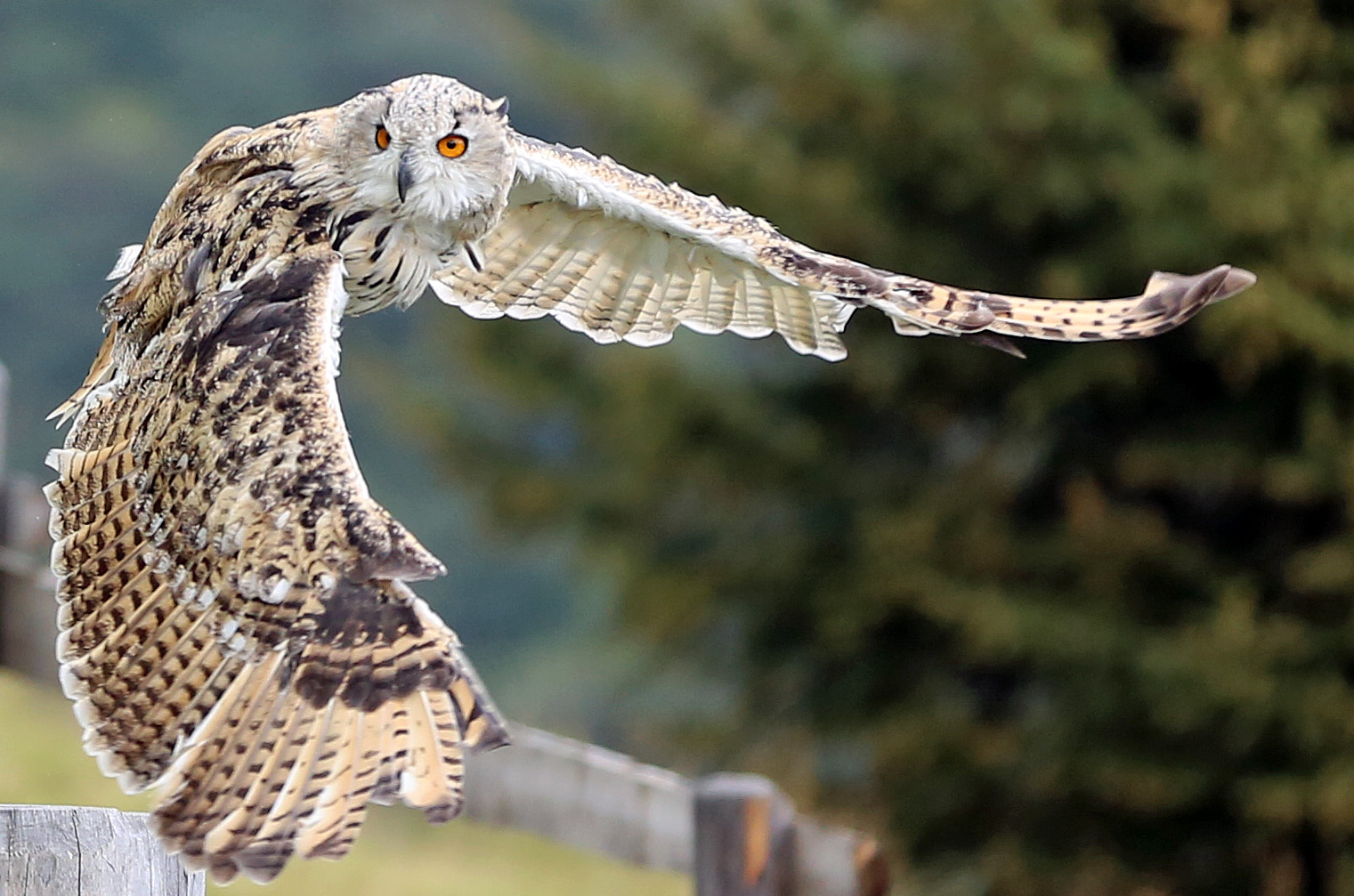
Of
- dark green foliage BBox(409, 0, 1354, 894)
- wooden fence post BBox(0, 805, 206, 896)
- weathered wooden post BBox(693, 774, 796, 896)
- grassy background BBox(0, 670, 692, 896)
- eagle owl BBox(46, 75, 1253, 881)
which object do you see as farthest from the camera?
dark green foliage BBox(409, 0, 1354, 894)

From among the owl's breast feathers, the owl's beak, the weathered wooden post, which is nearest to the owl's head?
the owl's beak

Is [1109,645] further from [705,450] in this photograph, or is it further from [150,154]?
[150,154]

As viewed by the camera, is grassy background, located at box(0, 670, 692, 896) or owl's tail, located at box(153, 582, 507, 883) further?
grassy background, located at box(0, 670, 692, 896)

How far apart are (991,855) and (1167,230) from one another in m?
3.16

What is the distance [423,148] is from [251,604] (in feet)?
4.01

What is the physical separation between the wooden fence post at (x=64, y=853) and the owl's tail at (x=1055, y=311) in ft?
7.44

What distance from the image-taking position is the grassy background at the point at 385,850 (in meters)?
7.10

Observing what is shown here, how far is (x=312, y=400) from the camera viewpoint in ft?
11.3

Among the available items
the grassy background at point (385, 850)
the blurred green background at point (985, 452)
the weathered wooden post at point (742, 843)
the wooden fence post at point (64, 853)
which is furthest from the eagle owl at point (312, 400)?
the blurred green background at point (985, 452)

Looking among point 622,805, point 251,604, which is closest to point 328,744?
point 251,604

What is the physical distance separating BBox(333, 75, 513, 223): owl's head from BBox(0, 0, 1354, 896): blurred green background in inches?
185

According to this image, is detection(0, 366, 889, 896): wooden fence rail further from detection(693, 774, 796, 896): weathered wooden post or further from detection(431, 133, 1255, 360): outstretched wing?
detection(431, 133, 1255, 360): outstretched wing

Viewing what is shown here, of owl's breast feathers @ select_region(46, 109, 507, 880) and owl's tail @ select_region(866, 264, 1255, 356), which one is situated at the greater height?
owl's tail @ select_region(866, 264, 1255, 356)

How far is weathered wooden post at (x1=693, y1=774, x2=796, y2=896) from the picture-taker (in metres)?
4.82
